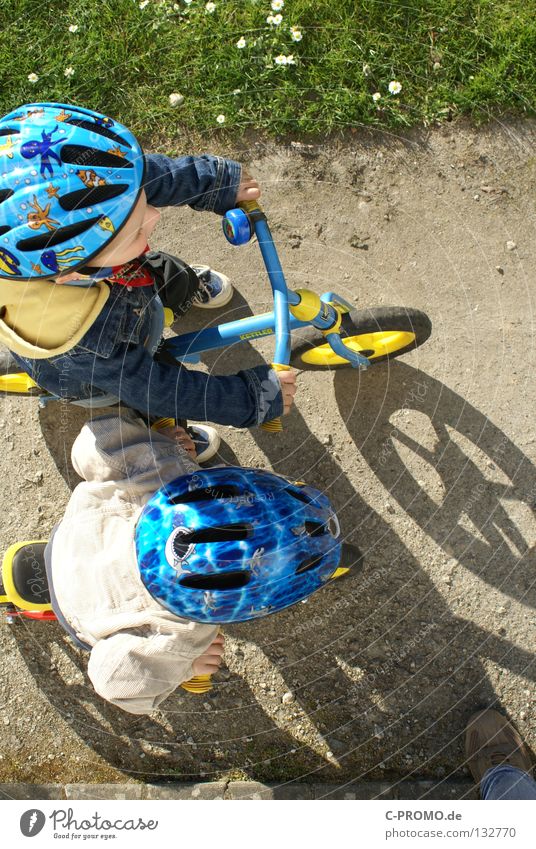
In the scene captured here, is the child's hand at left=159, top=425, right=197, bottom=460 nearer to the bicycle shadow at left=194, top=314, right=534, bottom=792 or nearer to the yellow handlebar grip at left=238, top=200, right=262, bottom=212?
the bicycle shadow at left=194, top=314, right=534, bottom=792

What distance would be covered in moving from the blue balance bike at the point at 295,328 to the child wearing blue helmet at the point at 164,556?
0.26m

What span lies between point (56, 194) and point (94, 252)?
164mm

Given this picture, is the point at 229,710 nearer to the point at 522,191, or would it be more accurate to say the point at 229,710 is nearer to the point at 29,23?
the point at 522,191

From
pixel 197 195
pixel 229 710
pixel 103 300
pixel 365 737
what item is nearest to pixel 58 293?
pixel 103 300

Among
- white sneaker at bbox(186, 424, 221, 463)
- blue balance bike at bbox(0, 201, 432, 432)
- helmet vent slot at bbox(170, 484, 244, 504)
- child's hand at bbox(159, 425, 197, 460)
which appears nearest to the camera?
helmet vent slot at bbox(170, 484, 244, 504)

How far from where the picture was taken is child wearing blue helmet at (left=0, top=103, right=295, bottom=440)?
175 centimetres

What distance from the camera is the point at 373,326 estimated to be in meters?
2.38

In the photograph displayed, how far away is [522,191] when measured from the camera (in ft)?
9.01

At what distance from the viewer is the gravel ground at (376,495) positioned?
252 centimetres

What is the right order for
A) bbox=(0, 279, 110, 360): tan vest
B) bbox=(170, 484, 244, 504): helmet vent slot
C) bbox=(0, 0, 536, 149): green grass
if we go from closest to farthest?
bbox=(0, 279, 110, 360): tan vest
bbox=(170, 484, 244, 504): helmet vent slot
bbox=(0, 0, 536, 149): green grass

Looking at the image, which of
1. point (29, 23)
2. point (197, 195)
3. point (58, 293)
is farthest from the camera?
point (29, 23)

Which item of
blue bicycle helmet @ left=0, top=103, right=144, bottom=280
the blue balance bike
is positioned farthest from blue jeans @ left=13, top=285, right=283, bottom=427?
blue bicycle helmet @ left=0, top=103, right=144, bottom=280

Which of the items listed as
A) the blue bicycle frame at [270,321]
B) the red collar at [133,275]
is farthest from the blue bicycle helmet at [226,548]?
the red collar at [133,275]

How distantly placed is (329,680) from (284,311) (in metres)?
1.39
